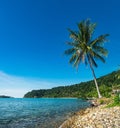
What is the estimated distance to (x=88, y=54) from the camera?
38594 millimetres

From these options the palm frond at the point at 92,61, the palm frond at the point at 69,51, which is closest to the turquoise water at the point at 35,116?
the palm frond at the point at 92,61

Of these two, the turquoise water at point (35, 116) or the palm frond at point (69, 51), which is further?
the palm frond at point (69, 51)

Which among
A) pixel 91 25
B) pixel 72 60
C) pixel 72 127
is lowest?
pixel 72 127

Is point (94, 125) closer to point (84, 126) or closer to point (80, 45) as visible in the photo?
point (84, 126)

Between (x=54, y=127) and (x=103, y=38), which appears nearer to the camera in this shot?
(x=54, y=127)

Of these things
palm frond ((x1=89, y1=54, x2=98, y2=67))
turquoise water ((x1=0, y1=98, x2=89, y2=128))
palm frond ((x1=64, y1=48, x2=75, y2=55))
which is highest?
palm frond ((x1=64, y1=48, x2=75, y2=55))

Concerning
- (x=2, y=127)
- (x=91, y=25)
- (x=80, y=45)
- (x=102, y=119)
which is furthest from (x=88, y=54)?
(x=102, y=119)

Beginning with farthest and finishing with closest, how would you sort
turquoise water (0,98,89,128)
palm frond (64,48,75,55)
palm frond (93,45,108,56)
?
palm frond (64,48,75,55) < palm frond (93,45,108,56) < turquoise water (0,98,89,128)

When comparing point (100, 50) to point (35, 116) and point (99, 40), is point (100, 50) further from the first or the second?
point (35, 116)

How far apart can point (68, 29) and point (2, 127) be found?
80.0 ft

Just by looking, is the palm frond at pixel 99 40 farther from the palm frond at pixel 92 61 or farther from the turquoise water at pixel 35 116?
the turquoise water at pixel 35 116

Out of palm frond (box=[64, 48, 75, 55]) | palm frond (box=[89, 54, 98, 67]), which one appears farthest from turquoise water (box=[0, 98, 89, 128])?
palm frond (box=[64, 48, 75, 55])

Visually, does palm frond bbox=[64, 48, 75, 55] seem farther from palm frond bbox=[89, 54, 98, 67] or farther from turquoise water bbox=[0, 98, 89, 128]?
turquoise water bbox=[0, 98, 89, 128]

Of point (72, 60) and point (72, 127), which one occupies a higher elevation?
point (72, 60)
